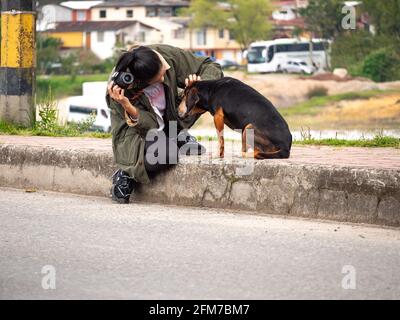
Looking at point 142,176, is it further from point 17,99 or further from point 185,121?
point 17,99

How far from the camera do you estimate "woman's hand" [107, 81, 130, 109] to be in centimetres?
880

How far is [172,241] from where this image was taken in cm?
736

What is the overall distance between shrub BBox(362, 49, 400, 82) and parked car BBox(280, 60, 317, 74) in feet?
37.6

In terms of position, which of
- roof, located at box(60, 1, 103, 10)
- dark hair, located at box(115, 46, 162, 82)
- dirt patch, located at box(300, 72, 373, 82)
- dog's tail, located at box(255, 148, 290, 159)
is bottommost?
dirt patch, located at box(300, 72, 373, 82)

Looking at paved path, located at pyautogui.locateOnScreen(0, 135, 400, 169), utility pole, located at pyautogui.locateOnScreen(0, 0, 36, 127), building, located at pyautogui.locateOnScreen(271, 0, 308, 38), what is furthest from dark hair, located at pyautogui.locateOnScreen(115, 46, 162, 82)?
building, located at pyautogui.locateOnScreen(271, 0, 308, 38)

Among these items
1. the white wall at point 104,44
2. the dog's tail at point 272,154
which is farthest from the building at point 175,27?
the dog's tail at point 272,154

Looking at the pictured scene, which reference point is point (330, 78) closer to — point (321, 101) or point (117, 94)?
point (321, 101)

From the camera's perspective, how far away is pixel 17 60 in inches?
477

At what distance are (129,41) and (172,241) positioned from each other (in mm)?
99487

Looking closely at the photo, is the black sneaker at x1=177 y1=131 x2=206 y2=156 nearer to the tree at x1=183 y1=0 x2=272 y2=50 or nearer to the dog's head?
the dog's head

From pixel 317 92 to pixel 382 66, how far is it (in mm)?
5817

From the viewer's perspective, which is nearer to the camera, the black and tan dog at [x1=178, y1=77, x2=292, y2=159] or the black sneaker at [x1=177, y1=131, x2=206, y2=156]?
the black and tan dog at [x1=178, y1=77, x2=292, y2=159]

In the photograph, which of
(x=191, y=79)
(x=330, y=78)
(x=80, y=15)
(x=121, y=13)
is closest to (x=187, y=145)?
(x=191, y=79)
